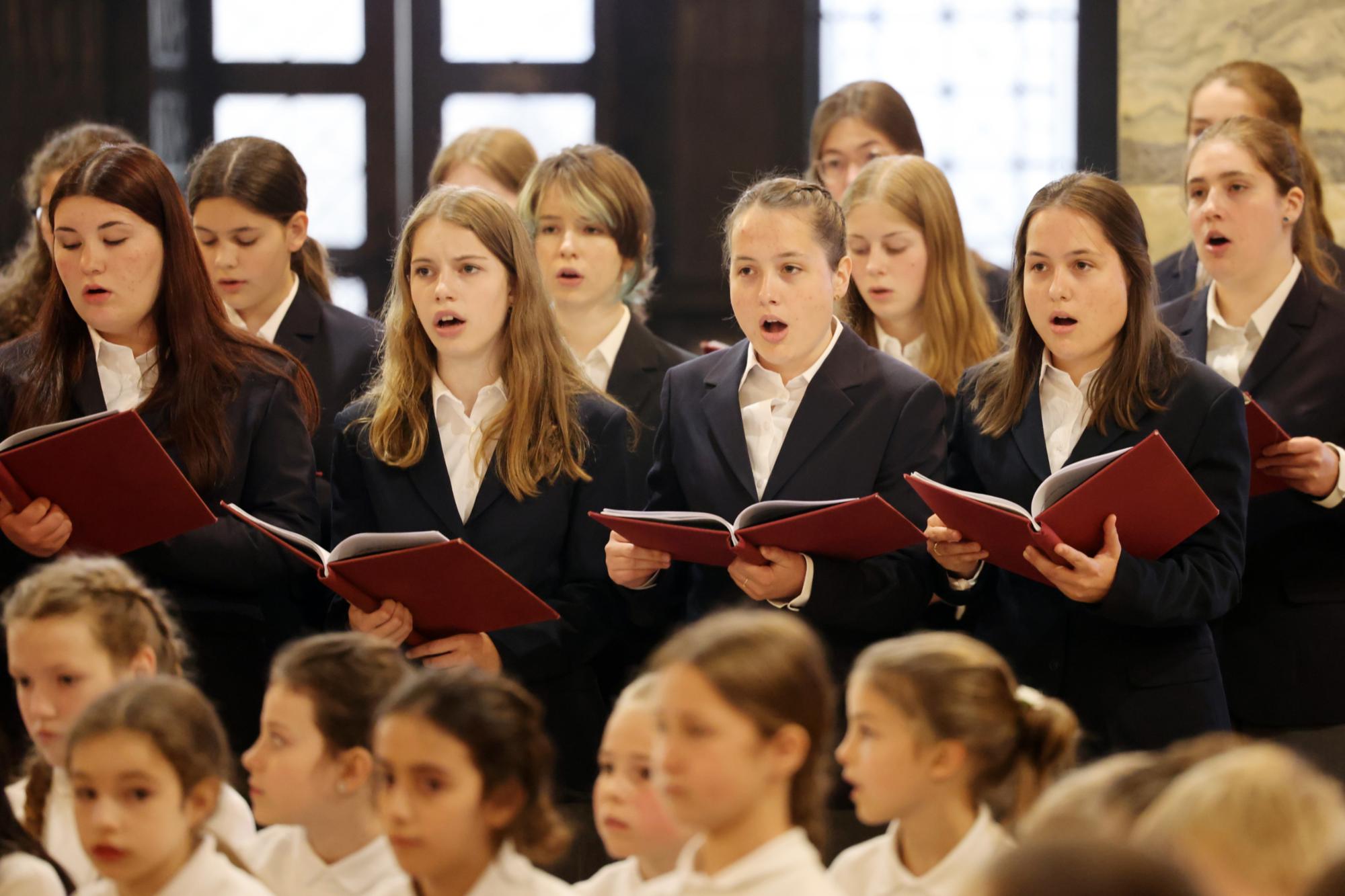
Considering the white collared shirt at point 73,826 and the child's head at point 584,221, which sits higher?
the child's head at point 584,221

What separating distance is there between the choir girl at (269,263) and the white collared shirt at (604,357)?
0.52 m

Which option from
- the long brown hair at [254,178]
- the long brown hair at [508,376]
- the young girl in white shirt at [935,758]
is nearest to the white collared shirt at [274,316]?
the long brown hair at [254,178]

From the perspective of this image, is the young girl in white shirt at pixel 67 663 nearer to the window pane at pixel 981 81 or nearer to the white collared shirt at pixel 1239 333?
the white collared shirt at pixel 1239 333

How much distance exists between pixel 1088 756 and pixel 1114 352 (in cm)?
74

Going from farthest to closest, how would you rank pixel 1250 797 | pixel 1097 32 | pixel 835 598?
1. pixel 1097 32
2. pixel 835 598
3. pixel 1250 797

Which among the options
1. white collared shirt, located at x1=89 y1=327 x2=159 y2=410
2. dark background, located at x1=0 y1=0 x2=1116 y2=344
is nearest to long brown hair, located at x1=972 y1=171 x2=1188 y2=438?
white collared shirt, located at x1=89 y1=327 x2=159 y2=410

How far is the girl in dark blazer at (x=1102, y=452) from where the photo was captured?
2.97 metres

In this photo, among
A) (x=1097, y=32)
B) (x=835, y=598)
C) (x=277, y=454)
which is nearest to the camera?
(x=835, y=598)

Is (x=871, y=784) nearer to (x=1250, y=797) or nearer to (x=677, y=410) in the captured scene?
(x=1250, y=797)

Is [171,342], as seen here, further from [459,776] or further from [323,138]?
[323,138]

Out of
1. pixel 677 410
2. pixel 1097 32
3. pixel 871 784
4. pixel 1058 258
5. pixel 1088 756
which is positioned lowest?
pixel 1088 756

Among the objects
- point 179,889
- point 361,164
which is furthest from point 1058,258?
point 361,164

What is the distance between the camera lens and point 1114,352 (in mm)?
3119

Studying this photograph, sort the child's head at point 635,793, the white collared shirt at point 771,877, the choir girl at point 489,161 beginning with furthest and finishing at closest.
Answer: the choir girl at point 489,161, the child's head at point 635,793, the white collared shirt at point 771,877
